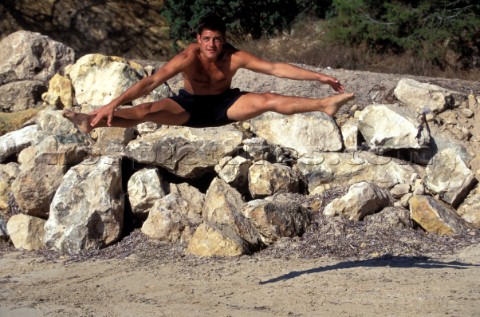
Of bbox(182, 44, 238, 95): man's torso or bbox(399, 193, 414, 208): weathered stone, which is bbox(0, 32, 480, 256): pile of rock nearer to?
bbox(399, 193, 414, 208): weathered stone

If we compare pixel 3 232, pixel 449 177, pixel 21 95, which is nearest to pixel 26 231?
pixel 3 232

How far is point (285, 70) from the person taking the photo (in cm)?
748

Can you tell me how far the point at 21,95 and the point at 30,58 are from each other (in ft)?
2.22

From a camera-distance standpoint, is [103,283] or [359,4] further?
[359,4]

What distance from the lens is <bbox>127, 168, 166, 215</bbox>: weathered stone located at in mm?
10234

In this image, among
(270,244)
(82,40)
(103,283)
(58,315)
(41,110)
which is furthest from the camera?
(82,40)

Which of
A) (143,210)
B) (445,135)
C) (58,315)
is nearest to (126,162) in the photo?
(143,210)

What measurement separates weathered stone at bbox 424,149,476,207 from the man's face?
3.87 meters

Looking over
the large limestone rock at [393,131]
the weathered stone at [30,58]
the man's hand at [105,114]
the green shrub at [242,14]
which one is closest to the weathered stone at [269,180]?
the large limestone rock at [393,131]

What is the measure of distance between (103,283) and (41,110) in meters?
3.82

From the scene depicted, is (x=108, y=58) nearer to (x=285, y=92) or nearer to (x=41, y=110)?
(x=41, y=110)

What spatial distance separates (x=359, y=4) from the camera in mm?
16094

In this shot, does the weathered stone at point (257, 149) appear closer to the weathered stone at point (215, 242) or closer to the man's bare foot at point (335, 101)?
the weathered stone at point (215, 242)

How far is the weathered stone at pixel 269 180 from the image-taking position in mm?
10125
